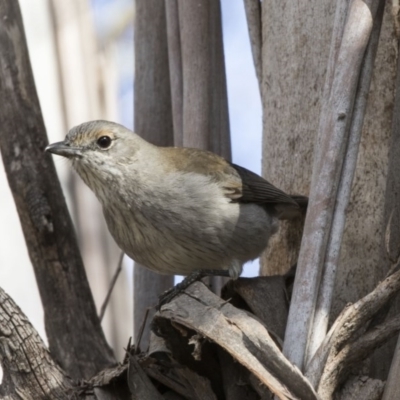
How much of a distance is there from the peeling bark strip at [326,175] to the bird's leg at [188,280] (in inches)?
28.0

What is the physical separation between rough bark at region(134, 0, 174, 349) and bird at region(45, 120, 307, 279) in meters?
0.21

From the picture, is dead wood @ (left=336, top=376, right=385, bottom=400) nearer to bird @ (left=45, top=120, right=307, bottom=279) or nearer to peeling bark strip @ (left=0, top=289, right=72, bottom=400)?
peeling bark strip @ (left=0, top=289, right=72, bottom=400)

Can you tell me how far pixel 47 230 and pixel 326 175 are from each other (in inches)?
50.3

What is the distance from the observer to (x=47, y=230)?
146 inches

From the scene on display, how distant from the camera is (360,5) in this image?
3.07 meters

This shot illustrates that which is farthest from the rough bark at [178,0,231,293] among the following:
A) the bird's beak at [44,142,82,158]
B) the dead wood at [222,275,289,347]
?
the dead wood at [222,275,289,347]

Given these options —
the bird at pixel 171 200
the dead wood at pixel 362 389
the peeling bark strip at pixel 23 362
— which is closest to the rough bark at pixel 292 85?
the bird at pixel 171 200

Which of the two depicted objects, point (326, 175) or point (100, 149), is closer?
point (326, 175)

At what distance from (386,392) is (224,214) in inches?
59.2

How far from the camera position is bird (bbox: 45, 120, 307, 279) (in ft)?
12.5

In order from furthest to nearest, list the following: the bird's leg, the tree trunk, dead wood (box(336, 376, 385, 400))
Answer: the bird's leg, the tree trunk, dead wood (box(336, 376, 385, 400))

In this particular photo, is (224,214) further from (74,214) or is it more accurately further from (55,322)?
(74,214)

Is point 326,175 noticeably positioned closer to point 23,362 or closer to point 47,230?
point 23,362

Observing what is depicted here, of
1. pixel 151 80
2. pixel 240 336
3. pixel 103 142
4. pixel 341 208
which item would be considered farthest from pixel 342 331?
pixel 151 80
